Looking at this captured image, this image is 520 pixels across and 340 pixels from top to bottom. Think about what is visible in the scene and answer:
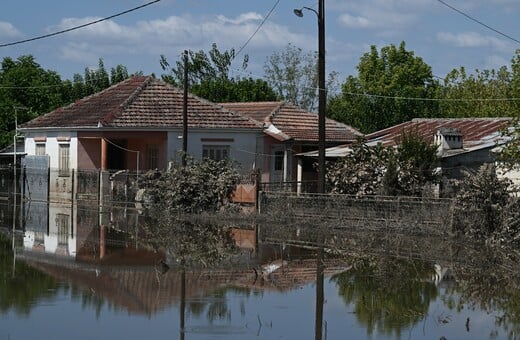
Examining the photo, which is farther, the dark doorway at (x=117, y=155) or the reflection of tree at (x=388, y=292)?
the dark doorway at (x=117, y=155)

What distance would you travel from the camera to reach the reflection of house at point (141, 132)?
41.9 m

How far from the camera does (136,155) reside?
1750 inches

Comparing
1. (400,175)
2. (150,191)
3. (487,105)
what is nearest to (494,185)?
(400,175)

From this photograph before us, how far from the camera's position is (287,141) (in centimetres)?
4347

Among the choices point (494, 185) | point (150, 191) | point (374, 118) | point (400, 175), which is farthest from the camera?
point (374, 118)

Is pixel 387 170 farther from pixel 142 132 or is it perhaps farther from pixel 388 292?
pixel 142 132

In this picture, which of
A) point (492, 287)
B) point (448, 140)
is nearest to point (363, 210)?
point (448, 140)

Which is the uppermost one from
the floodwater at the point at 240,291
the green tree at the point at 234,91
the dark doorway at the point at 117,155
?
the green tree at the point at 234,91

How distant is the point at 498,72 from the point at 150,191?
1704 inches

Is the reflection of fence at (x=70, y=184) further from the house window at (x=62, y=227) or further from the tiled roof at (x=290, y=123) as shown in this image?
the tiled roof at (x=290, y=123)

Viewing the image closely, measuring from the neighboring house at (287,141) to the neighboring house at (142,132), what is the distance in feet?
2.76

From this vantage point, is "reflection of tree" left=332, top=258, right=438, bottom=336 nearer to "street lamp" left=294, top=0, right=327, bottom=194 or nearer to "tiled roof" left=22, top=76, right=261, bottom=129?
"street lamp" left=294, top=0, right=327, bottom=194

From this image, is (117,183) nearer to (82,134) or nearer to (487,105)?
(82,134)

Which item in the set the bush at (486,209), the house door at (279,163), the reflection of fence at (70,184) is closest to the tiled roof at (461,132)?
the house door at (279,163)
